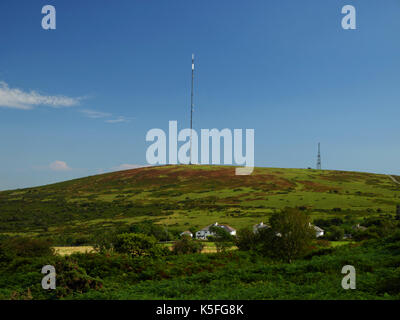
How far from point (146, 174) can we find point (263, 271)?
159 m

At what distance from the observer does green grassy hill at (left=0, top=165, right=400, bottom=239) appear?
121 m

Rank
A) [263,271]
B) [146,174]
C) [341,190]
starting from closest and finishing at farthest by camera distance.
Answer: [263,271], [341,190], [146,174]

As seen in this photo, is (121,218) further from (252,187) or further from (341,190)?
(341,190)

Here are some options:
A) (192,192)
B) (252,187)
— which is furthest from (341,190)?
(192,192)

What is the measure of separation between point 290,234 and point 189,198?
363ft

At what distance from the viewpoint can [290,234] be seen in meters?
39.6

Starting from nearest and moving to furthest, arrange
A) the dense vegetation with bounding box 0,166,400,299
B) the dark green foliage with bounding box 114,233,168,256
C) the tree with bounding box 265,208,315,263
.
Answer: the dense vegetation with bounding box 0,166,400,299
the tree with bounding box 265,208,315,263
the dark green foliage with bounding box 114,233,168,256

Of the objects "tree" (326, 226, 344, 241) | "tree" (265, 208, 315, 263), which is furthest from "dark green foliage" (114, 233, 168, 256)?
"tree" (326, 226, 344, 241)

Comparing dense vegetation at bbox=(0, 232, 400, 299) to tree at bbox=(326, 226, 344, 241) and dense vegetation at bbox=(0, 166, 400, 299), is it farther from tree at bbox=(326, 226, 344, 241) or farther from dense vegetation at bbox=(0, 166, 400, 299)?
tree at bbox=(326, 226, 344, 241)

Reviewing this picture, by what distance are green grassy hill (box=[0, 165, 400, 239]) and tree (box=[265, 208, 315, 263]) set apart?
6206 cm

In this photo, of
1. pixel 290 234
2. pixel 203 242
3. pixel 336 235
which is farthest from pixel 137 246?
pixel 336 235

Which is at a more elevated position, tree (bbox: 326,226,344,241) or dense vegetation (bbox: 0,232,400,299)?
dense vegetation (bbox: 0,232,400,299)

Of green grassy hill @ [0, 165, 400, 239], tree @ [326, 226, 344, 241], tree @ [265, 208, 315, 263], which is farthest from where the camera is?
green grassy hill @ [0, 165, 400, 239]
